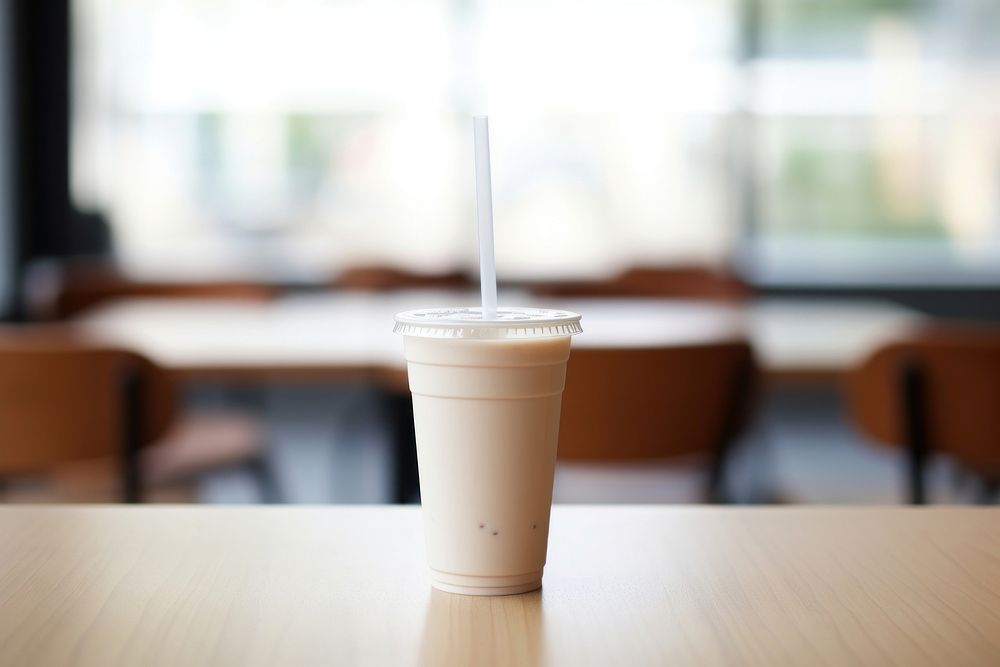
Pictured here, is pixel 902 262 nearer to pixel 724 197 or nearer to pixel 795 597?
pixel 724 197

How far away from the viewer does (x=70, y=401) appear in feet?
6.35

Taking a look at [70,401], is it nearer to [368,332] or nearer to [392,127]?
[368,332]

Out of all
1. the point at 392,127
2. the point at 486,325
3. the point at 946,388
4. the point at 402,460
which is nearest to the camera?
the point at 486,325

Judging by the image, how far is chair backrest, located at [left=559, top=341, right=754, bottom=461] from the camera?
183 centimetres

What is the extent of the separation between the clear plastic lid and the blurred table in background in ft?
3.78

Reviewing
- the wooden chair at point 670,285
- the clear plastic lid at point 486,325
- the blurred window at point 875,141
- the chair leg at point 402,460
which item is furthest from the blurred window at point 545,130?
the clear plastic lid at point 486,325

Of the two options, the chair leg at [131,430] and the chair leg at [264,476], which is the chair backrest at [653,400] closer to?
the chair leg at [131,430]

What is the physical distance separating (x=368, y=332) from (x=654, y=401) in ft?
2.46

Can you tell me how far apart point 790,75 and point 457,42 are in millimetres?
1440

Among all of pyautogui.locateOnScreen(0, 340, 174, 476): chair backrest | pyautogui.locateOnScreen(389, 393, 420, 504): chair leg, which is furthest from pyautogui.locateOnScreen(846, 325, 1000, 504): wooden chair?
pyautogui.locateOnScreen(0, 340, 174, 476): chair backrest

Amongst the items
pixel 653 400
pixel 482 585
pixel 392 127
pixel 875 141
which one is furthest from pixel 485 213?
pixel 875 141

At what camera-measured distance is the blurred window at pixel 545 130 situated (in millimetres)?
5133

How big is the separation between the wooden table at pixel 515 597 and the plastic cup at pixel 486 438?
22 millimetres

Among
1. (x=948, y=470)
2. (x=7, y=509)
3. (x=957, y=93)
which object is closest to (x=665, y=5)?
(x=957, y=93)
